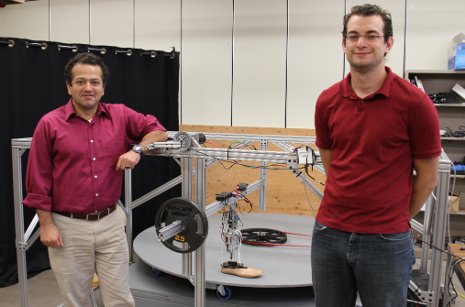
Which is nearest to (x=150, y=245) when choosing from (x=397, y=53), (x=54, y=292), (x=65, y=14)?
(x=54, y=292)

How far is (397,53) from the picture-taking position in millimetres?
5254

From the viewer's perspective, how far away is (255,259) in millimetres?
3369

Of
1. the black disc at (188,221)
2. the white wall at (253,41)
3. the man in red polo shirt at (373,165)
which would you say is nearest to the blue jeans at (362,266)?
the man in red polo shirt at (373,165)

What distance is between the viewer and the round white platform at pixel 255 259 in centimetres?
294

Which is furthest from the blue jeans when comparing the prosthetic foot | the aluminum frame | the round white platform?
the prosthetic foot

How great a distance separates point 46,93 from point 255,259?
2.62 metres

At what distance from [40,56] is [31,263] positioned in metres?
2.00

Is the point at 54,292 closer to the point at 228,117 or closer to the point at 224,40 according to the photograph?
the point at 228,117

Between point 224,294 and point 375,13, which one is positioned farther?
point 224,294

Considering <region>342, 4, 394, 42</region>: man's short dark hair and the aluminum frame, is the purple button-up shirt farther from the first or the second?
<region>342, 4, 394, 42</region>: man's short dark hair

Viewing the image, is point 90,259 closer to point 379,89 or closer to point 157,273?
point 157,273

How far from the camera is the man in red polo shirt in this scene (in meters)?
1.51

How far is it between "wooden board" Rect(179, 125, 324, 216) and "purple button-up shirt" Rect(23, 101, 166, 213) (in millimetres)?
3078

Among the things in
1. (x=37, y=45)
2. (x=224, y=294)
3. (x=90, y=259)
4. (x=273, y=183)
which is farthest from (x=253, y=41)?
(x=90, y=259)
